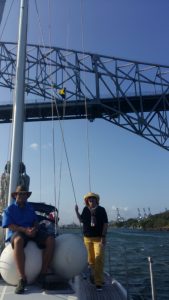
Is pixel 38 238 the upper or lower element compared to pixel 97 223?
lower

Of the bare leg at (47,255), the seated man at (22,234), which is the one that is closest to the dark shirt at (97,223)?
the seated man at (22,234)

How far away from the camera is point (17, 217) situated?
4.60 m

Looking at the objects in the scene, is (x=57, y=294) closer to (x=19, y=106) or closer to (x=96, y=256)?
(x=96, y=256)

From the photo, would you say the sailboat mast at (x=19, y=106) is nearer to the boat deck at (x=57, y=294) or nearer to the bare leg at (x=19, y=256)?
the bare leg at (x=19, y=256)

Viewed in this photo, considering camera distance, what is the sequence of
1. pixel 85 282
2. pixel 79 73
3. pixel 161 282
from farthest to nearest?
pixel 79 73, pixel 161 282, pixel 85 282

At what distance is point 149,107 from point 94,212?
82.1 ft

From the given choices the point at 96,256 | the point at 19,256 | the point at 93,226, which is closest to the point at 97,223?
the point at 93,226

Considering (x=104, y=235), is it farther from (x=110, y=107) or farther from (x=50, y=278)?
(x=110, y=107)

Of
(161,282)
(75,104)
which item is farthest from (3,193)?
(75,104)

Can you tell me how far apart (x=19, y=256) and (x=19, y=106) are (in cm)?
242

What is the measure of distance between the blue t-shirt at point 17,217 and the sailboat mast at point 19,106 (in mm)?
624

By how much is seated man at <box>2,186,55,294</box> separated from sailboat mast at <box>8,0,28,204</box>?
2.11ft

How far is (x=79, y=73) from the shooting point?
32.2 m

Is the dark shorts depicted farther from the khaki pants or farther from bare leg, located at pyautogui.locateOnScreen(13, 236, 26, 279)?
the khaki pants
